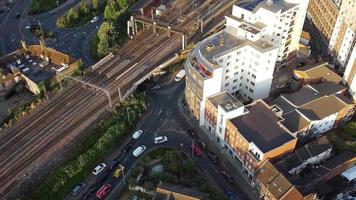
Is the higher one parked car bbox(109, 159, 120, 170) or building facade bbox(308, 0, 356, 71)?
building facade bbox(308, 0, 356, 71)

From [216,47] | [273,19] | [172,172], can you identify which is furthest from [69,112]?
[273,19]

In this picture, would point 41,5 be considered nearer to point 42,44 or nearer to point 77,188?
point 42,44

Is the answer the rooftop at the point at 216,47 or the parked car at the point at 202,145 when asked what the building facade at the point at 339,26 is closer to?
the rooftop at the point at 216,47

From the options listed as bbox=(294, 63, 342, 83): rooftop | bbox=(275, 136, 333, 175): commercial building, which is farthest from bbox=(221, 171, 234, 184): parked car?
bbox=(294, 63, 342, 83): rooftop

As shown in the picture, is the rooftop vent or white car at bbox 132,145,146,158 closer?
white car at bbox 132,145,146,158

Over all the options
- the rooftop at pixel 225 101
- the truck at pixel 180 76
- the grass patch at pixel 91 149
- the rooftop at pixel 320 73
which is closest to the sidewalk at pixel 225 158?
the truck at pixel 180 76

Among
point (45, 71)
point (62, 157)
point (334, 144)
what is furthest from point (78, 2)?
point (334, 144)

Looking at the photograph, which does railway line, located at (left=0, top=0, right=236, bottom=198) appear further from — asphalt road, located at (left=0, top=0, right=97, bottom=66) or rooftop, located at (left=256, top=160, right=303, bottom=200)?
rooftop, located at (left=256, top=160, right=303, bottom=200)
